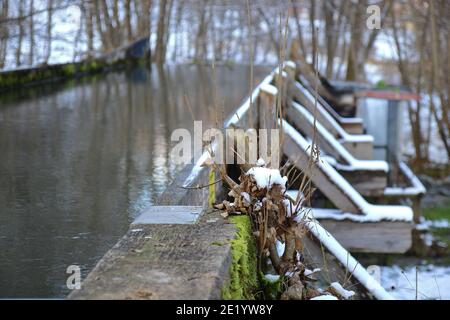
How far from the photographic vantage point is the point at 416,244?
1220 cm

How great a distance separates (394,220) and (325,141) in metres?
2.26

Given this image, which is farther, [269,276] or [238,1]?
[238,1]

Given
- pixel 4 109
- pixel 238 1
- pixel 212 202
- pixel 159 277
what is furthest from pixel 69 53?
pixel 159 277

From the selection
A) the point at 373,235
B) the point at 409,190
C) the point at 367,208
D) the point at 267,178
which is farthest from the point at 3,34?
the point at 267,178

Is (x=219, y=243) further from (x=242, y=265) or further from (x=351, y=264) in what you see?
(x=351, y=264)

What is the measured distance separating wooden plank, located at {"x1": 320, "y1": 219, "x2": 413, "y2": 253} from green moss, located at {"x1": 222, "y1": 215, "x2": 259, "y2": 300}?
376 cm

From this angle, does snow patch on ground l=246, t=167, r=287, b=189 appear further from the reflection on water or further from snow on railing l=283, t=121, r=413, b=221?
snow on railing l=283, t=121, r=413, b=221

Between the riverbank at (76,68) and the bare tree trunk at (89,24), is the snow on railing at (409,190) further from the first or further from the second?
the bare tree trunk at (89,24)

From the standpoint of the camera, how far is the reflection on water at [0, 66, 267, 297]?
4.41 m

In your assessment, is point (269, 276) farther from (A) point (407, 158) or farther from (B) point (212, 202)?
(A) point (407, 158)

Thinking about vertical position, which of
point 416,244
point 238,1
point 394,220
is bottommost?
point 416,244

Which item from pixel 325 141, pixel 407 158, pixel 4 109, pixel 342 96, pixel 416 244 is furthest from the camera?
pixel 407 158

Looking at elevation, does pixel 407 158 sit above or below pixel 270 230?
below

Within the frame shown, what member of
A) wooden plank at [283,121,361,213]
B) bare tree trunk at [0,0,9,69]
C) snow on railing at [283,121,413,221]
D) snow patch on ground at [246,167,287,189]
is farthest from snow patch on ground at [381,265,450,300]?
bare tree trunk at [0,0,9,69]
